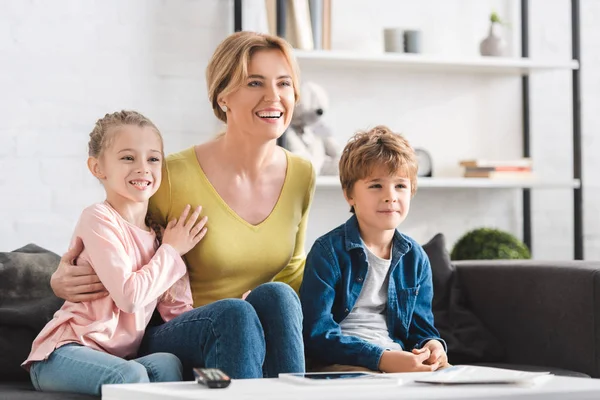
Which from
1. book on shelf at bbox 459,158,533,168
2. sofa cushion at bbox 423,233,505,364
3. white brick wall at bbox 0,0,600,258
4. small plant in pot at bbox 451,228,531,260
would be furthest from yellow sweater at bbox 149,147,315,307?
book on shelf at bbox 459,158,533,168

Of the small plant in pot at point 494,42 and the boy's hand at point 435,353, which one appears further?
the small plant in pot at point 494,42

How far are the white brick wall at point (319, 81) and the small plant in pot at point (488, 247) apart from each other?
12.5 inches

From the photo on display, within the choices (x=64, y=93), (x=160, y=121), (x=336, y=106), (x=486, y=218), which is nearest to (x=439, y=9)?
(x=336, y=106)

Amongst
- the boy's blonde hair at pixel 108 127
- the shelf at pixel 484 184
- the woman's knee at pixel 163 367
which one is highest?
the boy's blonde hair at pixel 108 127

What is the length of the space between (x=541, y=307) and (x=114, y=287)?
1.22 meters

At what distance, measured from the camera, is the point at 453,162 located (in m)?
3.80

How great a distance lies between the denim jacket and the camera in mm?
2033

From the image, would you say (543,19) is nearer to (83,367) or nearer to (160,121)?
(160,121)

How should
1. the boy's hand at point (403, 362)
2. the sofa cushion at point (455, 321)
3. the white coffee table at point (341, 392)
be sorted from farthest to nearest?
1. the sofa cushion at point (455, 321)
2. the boy's hand at point (403, 362)
3. the white coffee table at point (341, 392)

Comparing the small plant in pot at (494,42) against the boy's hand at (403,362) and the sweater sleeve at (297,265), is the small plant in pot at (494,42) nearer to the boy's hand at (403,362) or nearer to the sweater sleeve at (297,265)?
the sweater sleeve at (297,265)

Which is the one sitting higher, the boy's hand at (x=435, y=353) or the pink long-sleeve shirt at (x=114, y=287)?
the pink long-sleeve shirt at (x=114, y=287)

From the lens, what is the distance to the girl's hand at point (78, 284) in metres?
1.91

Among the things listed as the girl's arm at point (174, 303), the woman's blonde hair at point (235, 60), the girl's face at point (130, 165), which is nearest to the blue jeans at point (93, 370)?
the girl's arm at point (174, 303)

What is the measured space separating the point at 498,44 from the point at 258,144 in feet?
5.86
